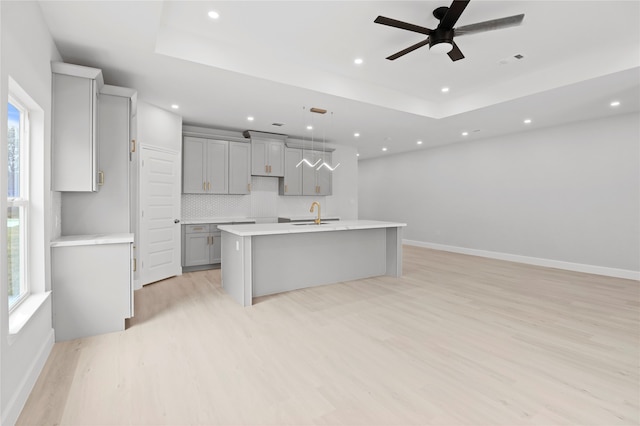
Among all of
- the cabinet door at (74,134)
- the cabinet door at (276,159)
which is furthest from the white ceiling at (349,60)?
the cabinet door at (276,159)

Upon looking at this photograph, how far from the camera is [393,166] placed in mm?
9438

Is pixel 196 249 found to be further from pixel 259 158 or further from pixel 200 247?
pixel 259 158

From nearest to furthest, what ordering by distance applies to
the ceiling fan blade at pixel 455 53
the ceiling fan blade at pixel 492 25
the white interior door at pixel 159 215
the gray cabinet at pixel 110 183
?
1. the ceiling fan blade at pixel 492 25
2. the ceiling fan blade at pixel 455 53
3. the gray cabinet at pixel 110 183
4. the white interior door at pixel 159 215

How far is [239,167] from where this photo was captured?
6137 millimetres

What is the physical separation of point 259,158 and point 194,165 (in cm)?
125

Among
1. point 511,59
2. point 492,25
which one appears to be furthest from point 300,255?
point 511,59

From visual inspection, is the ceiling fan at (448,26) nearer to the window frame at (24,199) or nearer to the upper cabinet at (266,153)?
the window frame at (24,199)

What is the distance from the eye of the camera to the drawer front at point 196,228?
5.45 meters

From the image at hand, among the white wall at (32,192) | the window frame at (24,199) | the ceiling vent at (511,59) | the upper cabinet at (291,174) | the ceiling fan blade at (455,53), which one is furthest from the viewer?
the upper cabinet at (291,174)

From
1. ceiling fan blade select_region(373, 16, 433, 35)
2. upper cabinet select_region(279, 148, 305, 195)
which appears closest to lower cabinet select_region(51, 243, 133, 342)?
ceiling fan blade select_region(373, 16, 433, 35)

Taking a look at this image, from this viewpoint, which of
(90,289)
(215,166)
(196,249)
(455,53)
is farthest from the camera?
(215,166)

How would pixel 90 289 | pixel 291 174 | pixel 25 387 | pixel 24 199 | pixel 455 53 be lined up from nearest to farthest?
pixel 25 387 < pixel 24 199 < pixel 90 289 < pixel 455 53 < pixel 291 174

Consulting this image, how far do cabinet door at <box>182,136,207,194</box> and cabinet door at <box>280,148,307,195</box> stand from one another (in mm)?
1634

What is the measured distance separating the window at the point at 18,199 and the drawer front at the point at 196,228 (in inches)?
119
